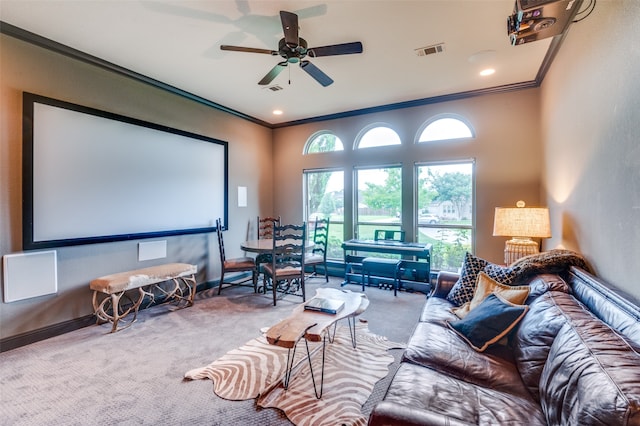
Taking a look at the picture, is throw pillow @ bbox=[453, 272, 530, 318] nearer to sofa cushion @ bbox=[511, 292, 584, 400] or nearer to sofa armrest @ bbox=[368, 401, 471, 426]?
sofa cushion @ bbox=[511, 292, 584, 400]

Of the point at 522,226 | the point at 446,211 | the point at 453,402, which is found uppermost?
the point at 446,211

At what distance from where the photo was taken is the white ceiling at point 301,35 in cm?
239

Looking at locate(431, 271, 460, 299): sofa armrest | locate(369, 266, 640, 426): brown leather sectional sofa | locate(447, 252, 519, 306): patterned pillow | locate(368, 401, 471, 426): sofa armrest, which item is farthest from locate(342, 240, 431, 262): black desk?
locate(368, 401, 471, 426): sofa armrest

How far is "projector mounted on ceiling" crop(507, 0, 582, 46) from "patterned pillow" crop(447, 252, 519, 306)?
177 centimetres

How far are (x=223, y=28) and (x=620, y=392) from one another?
134 inches

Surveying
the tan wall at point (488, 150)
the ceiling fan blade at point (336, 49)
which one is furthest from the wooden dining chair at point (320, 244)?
the ceiling fan blade at point (336, 49)

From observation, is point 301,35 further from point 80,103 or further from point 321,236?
point 321,236

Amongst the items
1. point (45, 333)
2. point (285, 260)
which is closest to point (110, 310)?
point (45, 333)

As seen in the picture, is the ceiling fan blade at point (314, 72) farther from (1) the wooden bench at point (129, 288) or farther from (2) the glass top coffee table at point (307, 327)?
(1) the wooden bench at point (129, 288)

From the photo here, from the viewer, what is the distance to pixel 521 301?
1.96 m

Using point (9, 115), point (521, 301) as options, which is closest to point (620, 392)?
point (521, 301)

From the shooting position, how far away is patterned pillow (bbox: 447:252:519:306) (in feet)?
8.00

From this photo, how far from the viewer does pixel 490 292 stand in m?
2.19

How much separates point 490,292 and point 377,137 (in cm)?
343
